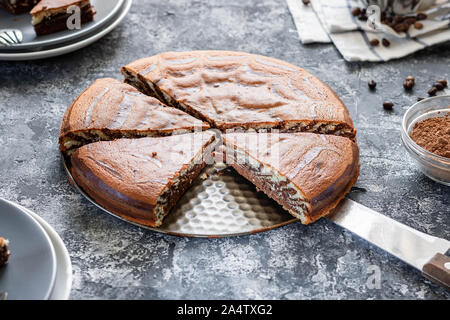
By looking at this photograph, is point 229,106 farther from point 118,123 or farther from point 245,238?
point 245,238

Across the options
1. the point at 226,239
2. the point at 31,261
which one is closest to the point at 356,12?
the point at 226,239

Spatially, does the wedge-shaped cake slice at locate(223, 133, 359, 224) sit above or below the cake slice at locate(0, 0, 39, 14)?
below

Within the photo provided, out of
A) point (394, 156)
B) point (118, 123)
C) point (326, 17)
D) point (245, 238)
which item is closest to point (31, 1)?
point (118, 123)

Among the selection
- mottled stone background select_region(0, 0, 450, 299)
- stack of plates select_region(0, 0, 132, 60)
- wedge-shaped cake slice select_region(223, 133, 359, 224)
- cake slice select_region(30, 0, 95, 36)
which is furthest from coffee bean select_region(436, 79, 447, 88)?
cake slice select_region(30, 0, 95, 36)

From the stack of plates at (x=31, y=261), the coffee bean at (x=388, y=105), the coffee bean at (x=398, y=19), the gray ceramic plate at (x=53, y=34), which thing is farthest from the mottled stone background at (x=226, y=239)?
the coffee bean at (x=398, y=19)

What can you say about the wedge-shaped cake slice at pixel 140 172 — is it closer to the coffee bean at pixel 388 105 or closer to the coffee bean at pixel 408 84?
the coffee bean at pixel 388 105

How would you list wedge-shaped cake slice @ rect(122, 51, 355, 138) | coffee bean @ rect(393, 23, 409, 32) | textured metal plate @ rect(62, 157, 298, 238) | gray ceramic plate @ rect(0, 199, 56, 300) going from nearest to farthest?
1. gray ceramic plate @ rect(0, 199, 56, 300)
2. textured metal plate @ rect(62, 157, 298, 238)
3. wedge-shaped cake slice @ rect(122, 51, 355, 138)
4. coffee bean @ rect(393, 23, 409, 32)

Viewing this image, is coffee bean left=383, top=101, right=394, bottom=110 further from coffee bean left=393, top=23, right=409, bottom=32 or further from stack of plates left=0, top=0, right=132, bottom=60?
stack of plates left=0, top=0, right=132, bottom=60

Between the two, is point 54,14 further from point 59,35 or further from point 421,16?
point 421,16
